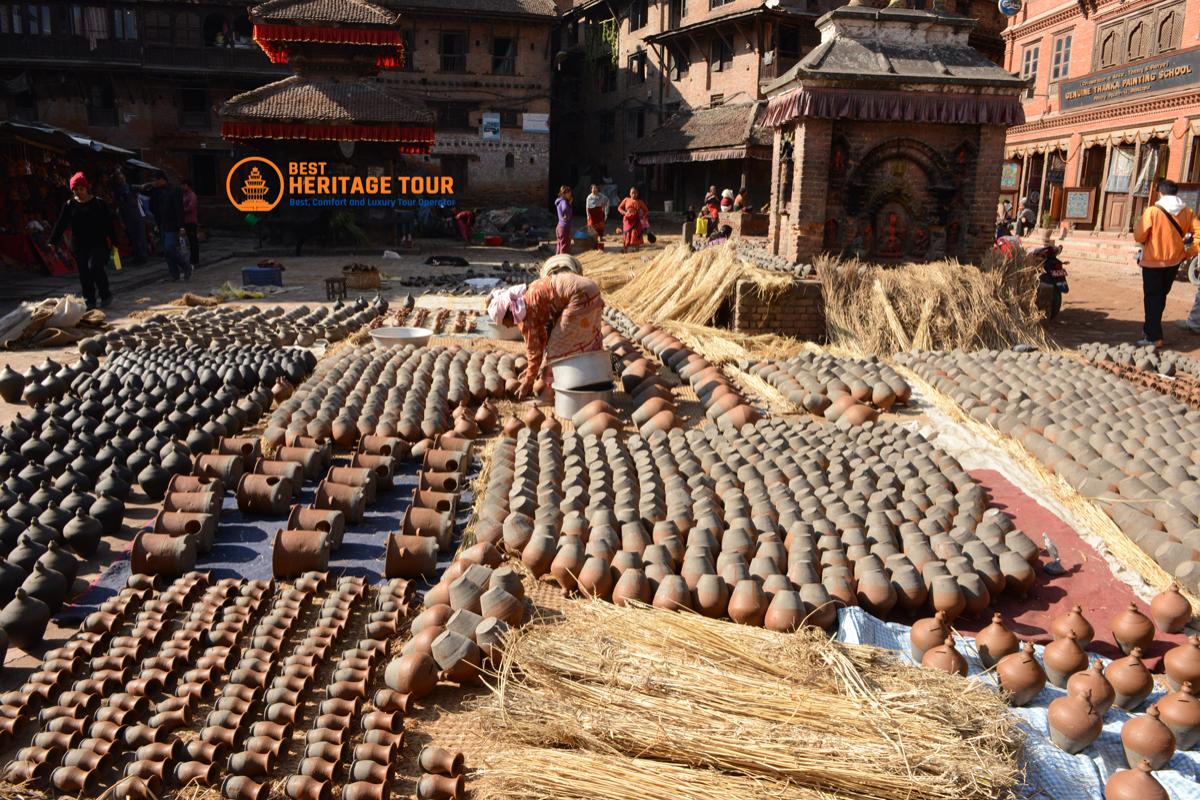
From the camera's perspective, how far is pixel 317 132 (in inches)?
726

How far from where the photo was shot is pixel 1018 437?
6.05m

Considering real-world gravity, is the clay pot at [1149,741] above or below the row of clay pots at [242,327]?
below

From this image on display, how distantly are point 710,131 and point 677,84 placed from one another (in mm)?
4822

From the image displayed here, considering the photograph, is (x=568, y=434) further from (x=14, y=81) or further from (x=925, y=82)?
(x=14, y=81)

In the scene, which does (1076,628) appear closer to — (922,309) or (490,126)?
(922,309)

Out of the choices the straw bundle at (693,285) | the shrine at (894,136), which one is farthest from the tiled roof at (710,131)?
the straw bundle at (693,285)

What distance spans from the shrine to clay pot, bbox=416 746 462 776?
29.5 feet

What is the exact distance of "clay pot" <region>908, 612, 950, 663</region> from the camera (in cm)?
328

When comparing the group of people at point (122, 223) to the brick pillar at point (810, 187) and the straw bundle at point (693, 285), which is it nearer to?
the straw bundle at point (693, 285)

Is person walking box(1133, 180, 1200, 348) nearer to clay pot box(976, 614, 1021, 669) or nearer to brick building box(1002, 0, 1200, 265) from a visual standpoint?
clay pot box(976, 614, 1021, 669)

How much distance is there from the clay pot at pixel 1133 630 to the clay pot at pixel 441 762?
2726 mm

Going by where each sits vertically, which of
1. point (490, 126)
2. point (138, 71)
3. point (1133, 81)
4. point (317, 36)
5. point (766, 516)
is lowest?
point (766, 516)

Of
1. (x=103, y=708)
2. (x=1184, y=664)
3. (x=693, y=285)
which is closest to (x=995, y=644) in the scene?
(x=1184, y=664)

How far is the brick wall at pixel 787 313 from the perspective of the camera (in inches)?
374
